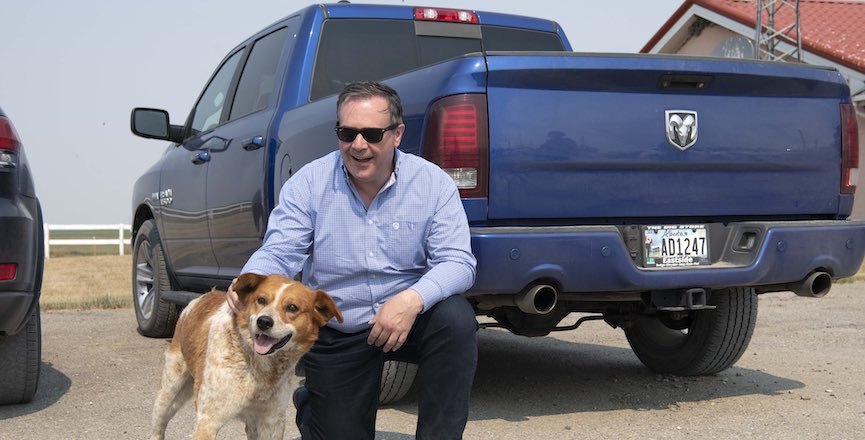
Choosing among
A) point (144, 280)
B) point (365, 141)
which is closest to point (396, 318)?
point (365, 141)

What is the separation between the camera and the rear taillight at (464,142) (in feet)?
13.3

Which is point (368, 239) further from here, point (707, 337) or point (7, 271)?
point (707, 337)

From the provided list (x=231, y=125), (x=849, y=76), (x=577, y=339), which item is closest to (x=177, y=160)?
(x=231, y=125)

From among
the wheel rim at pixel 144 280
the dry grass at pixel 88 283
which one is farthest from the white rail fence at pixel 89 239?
the wheel rim at pixel 144 280

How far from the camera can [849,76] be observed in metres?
18.6

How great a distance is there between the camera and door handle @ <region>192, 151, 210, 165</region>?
6.25 metres

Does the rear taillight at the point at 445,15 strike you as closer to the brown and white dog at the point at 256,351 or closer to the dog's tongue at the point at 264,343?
the brown and white dog at the point at 256,351

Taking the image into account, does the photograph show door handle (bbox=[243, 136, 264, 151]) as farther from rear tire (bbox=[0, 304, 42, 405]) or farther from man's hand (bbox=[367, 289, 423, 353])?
man's hand (bbox=[367, 289, 423, 353])

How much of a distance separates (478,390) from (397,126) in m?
2.49

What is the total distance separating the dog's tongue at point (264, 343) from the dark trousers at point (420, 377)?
33 cm

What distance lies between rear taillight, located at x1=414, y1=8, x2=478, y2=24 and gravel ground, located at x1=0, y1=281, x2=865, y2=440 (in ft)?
7.28

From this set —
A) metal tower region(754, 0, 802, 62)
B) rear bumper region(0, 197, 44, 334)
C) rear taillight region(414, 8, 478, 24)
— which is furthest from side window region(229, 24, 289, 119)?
metal tower region(754, 0, 802, 62)

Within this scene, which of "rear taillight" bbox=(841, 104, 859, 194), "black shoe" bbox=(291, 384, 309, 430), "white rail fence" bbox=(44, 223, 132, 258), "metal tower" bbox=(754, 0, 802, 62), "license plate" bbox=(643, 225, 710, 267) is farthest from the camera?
"white rail fence" bbox=(44, 223, 132, 258)

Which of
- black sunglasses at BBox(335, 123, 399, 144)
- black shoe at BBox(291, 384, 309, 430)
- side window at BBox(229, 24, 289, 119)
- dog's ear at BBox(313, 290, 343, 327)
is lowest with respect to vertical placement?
black shoe at BBox(291, 384, 309, 430)
